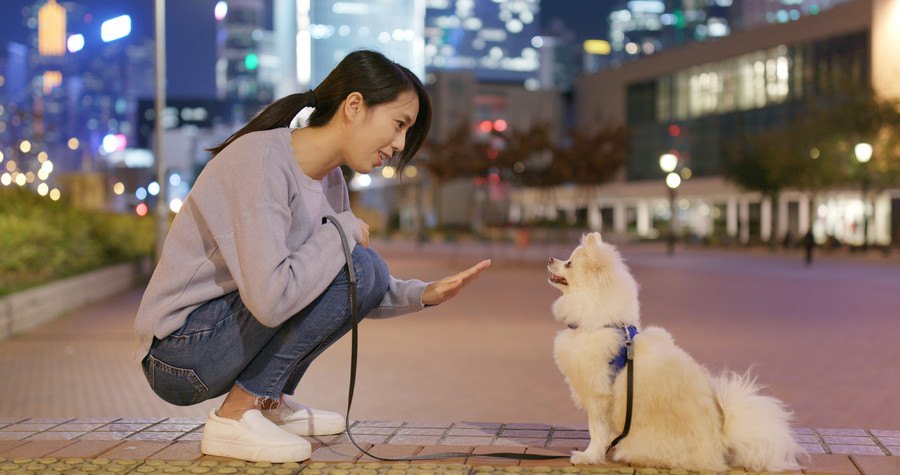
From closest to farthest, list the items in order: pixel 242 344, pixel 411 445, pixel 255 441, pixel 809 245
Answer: pixel 242 344 < pixel 255 441 < pixel 411 445 < pixel 809 245

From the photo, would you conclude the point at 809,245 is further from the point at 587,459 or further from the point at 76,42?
the point at 587,459

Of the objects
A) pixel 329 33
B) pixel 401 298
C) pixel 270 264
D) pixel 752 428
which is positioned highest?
pixel 329 33

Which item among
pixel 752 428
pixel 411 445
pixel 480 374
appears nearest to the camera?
pixel 752 428

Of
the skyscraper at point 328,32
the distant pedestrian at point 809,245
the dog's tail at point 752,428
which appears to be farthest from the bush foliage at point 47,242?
the skyscraper at point 328,32

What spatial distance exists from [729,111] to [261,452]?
2543 inches

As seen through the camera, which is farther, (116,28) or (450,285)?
(116,28)

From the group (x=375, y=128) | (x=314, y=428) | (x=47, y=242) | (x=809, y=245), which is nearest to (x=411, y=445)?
(x=314, y=428)

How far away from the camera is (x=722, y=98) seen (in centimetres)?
6612

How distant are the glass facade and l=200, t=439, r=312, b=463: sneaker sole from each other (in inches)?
2018

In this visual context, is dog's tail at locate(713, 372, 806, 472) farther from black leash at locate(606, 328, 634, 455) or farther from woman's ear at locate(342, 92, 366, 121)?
woman's ear at locate(342, 92, 366, 121)

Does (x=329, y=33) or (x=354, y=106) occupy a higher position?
(x=329, y=33)

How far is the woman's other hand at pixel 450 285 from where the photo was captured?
161 inches

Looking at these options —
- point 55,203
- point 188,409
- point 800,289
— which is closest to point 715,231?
point 800,289

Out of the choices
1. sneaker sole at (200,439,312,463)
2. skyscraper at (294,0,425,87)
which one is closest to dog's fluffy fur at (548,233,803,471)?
sneaker sole at (200,439,312,463)
